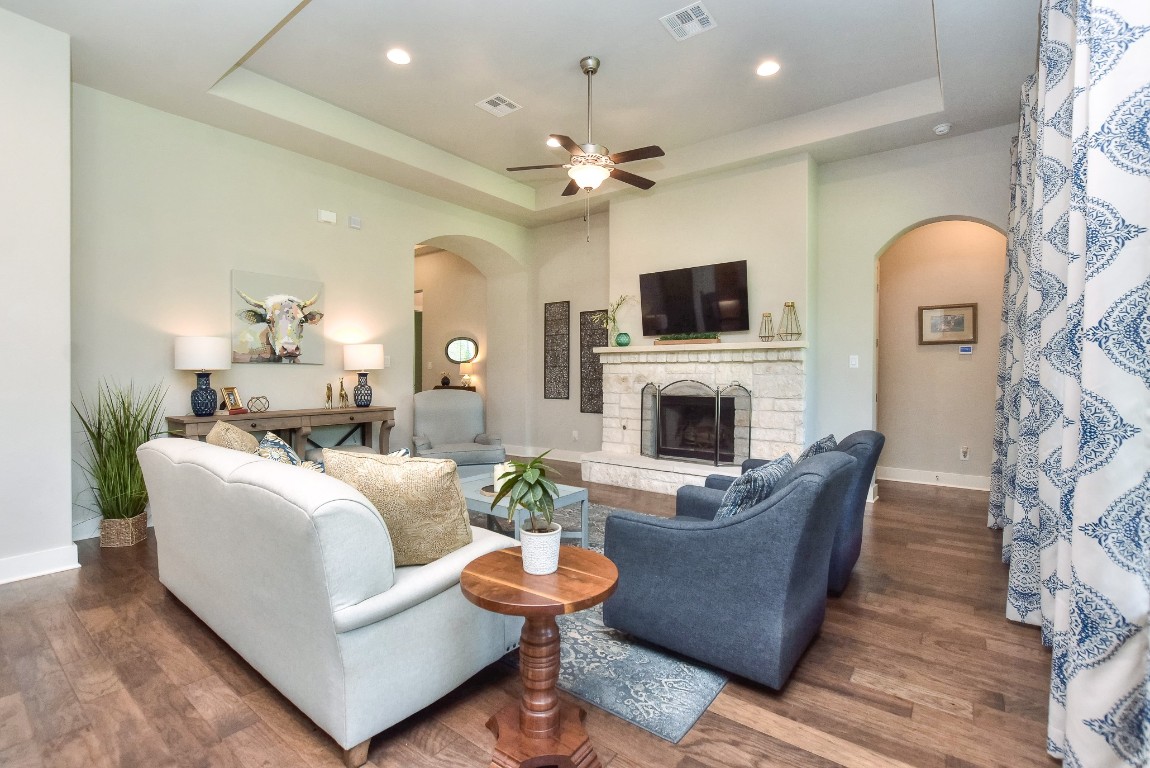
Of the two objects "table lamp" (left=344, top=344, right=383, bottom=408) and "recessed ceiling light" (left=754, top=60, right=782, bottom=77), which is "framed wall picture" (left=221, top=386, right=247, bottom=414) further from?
"recessed ceiling light" (left=754, top=60, right=782, bottom=77)

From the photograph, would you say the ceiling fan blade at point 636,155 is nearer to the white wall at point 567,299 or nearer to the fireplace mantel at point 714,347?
the fireplace mantel at point 714,347

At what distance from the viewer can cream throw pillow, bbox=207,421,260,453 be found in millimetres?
2363

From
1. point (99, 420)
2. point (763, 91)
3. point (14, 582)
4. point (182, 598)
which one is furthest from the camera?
point (763, 91)

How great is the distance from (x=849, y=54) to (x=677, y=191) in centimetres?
207

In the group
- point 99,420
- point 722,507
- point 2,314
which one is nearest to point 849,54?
point 722,507

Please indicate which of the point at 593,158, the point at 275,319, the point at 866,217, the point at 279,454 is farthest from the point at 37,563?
the point at 866,217

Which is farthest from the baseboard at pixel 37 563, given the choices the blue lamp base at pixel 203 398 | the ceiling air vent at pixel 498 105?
the ceiling air vent at pixel 498 105

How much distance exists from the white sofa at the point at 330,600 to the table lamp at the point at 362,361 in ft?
10.1

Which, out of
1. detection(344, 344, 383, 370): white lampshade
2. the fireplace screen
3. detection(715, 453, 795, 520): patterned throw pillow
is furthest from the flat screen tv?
detection(715, 453, 795, 520): patterned throw pillow

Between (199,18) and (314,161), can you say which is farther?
(314,161)

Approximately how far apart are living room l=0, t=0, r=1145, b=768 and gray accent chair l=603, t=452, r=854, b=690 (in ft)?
4.01

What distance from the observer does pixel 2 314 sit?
3057mm

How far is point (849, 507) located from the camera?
2830 millimetres

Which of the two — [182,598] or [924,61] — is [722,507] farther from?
[924,61]
